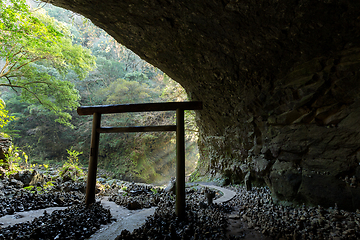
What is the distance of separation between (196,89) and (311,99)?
12.4ft

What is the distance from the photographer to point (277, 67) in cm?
434

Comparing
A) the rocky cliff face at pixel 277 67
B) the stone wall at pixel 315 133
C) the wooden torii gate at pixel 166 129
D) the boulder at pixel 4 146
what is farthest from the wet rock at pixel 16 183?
the stone wall at pixel 315 133

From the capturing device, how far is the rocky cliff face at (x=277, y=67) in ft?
10.5

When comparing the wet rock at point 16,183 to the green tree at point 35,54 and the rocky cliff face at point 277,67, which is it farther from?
the rocky cliff face at point 277,67

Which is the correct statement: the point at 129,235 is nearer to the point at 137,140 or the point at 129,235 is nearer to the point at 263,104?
the point at 263,104

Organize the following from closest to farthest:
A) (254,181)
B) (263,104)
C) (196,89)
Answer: (263,104)
(254,181)
(196,89)

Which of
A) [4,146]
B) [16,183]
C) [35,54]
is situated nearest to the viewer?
[16,183]

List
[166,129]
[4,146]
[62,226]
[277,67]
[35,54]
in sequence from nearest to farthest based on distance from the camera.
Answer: [62,226] < [166,129] < [277,67] < [4,146] < [35,54]

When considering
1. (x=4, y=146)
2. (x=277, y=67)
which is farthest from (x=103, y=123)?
(x=277, y=67)

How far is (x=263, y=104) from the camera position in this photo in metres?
4.91

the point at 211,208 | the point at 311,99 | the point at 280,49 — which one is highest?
the point at 280,49

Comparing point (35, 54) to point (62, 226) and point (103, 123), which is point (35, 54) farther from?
point (62, 226)

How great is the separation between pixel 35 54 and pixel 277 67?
1044 centimetres

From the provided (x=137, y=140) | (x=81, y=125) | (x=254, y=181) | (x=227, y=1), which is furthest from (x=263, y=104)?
(x=81, y=125)
